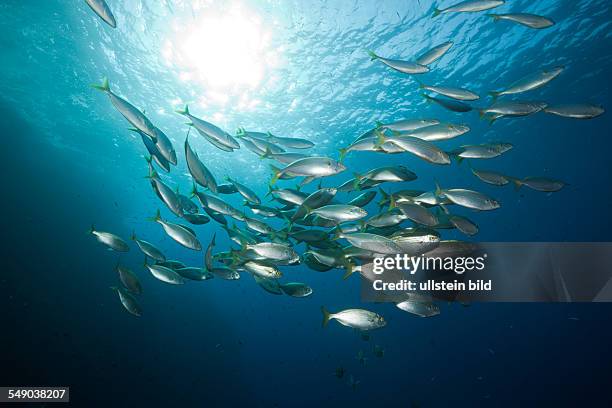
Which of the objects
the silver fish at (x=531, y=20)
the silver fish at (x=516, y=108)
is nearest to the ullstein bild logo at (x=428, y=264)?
the silver fish at (x=516, y=108)

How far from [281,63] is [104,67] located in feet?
31.5

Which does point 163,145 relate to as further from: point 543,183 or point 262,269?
point 543,183

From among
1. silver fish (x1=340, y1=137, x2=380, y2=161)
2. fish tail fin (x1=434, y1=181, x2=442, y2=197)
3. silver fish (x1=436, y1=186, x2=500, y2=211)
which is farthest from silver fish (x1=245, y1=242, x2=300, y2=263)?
silver fish (x1=436, y1=186, x2=500, y2=211)

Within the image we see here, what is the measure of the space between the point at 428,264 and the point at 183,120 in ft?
60.7

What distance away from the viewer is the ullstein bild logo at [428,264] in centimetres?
633

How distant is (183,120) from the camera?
799 inches

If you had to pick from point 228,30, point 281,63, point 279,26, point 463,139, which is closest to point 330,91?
point 281,63

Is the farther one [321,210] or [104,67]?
[104,67]

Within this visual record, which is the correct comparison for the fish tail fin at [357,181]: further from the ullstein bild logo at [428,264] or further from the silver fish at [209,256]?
the silver fish at [209,256]

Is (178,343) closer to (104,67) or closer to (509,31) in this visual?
(104,67)

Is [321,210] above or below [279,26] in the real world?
below

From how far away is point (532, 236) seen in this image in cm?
4219

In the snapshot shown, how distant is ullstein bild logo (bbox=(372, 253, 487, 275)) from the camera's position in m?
6.33

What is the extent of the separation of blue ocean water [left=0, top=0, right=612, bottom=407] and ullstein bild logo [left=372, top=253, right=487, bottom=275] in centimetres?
843
